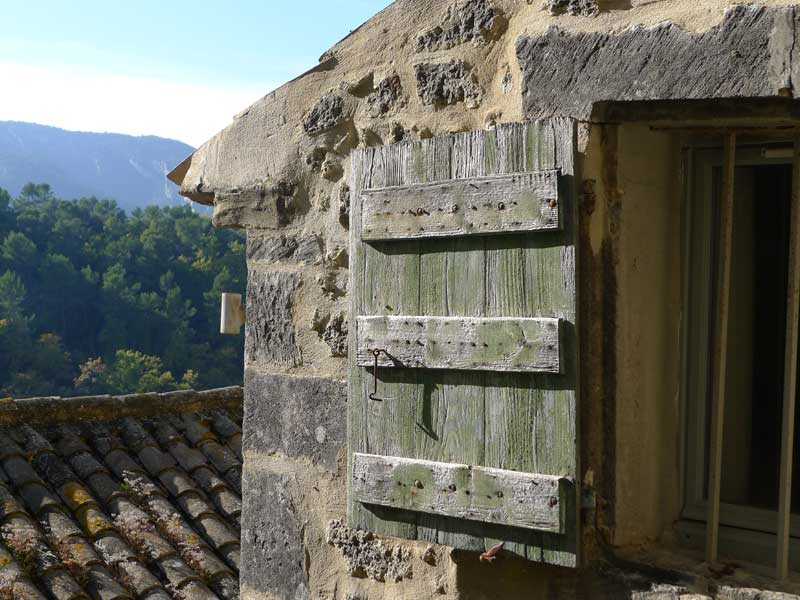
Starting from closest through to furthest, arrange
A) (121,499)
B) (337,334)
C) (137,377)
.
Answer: (337,334) → (121,499) → (137,377)

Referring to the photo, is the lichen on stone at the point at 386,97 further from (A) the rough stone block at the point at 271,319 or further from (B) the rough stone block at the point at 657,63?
(A) the rough stone block at the point at 271,319

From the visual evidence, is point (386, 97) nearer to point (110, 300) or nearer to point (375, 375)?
point (375, 375)

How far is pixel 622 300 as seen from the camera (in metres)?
2.08

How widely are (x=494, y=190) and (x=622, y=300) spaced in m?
0.38

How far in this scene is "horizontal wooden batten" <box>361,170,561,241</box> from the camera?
195 cm

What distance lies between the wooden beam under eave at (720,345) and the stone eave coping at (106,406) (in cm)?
360

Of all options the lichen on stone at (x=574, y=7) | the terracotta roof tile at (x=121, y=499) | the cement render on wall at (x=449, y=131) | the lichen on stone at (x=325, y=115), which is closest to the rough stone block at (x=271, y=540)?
the cement render on wall at (x=449, y=131)

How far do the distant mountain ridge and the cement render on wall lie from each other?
77.8 m

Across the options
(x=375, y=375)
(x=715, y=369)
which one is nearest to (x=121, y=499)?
(x=375, y=375)

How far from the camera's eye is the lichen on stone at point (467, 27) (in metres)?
2.22

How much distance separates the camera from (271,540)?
268cm

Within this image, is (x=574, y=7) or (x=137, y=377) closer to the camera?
(x=574, y=7)

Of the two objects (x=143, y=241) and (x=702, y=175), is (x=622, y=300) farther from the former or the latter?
(x=143, y=241)

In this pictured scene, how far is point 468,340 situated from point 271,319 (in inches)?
32.4
